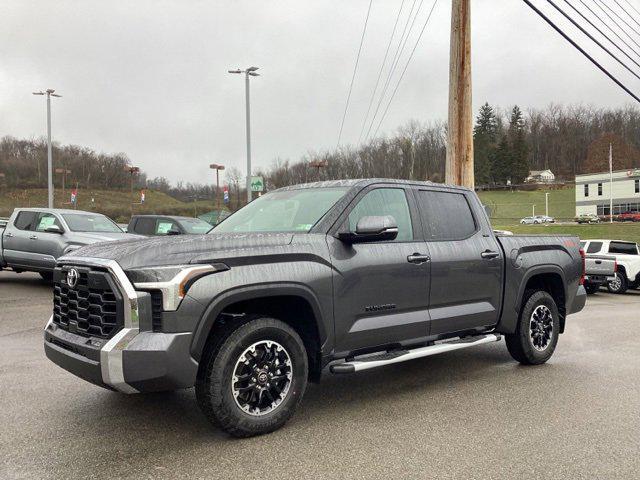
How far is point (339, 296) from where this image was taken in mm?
4422

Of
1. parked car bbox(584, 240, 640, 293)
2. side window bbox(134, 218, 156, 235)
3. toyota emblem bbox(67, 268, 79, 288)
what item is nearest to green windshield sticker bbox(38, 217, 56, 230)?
side window bbox(134, 218, 156, 235)

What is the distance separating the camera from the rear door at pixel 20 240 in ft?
42.5

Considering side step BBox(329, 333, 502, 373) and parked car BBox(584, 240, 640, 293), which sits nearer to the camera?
side step BBox(329, 333, 502, 373)

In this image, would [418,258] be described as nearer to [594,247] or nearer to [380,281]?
[380,281]

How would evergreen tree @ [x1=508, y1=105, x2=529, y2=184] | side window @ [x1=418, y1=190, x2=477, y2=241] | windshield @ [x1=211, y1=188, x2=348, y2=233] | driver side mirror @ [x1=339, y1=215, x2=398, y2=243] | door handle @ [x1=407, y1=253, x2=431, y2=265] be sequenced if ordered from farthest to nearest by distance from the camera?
evergreen tree @ [x1=508, y1=105, x2=529, y2=184] → side window @ [x1=418, y1=190, x2=477, y2=241] → door handle @ [x1=407, y1=253, x2=431, y2=265] → windshield @ [x1=211, y1=188, x2=348, y2=233] → driver side mirror @ [x1=339, y1=215, x2=398, y2=243]

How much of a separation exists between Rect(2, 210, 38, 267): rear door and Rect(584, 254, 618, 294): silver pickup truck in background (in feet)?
51.7

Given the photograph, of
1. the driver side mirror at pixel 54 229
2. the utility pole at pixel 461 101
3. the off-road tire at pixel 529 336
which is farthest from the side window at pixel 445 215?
the driver side mirror at pixel 54 229

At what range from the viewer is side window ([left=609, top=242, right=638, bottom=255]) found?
18.8m

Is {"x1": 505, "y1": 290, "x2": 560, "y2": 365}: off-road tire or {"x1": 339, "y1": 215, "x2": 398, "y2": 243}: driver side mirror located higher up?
{"x1": 339, "y1": 215, "x2": 398, "y2": 243}: driver side mirror

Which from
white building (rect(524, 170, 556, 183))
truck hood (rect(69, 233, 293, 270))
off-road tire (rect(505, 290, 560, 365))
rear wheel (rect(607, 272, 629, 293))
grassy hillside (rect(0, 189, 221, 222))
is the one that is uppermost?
white building (rect(524, 170, 556, 183))

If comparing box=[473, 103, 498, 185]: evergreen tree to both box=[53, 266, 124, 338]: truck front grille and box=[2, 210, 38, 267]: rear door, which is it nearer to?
box=[2, 210, 38, 267]: rear door

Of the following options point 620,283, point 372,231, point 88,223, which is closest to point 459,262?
point 372,231

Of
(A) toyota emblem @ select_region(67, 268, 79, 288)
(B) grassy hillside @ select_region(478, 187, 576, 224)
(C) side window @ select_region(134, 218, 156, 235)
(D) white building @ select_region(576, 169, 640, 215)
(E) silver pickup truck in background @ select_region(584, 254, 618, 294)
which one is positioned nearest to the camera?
(A) toyota emblem @ select_region(67, 268, 79, 288)

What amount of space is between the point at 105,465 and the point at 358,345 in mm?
2023
